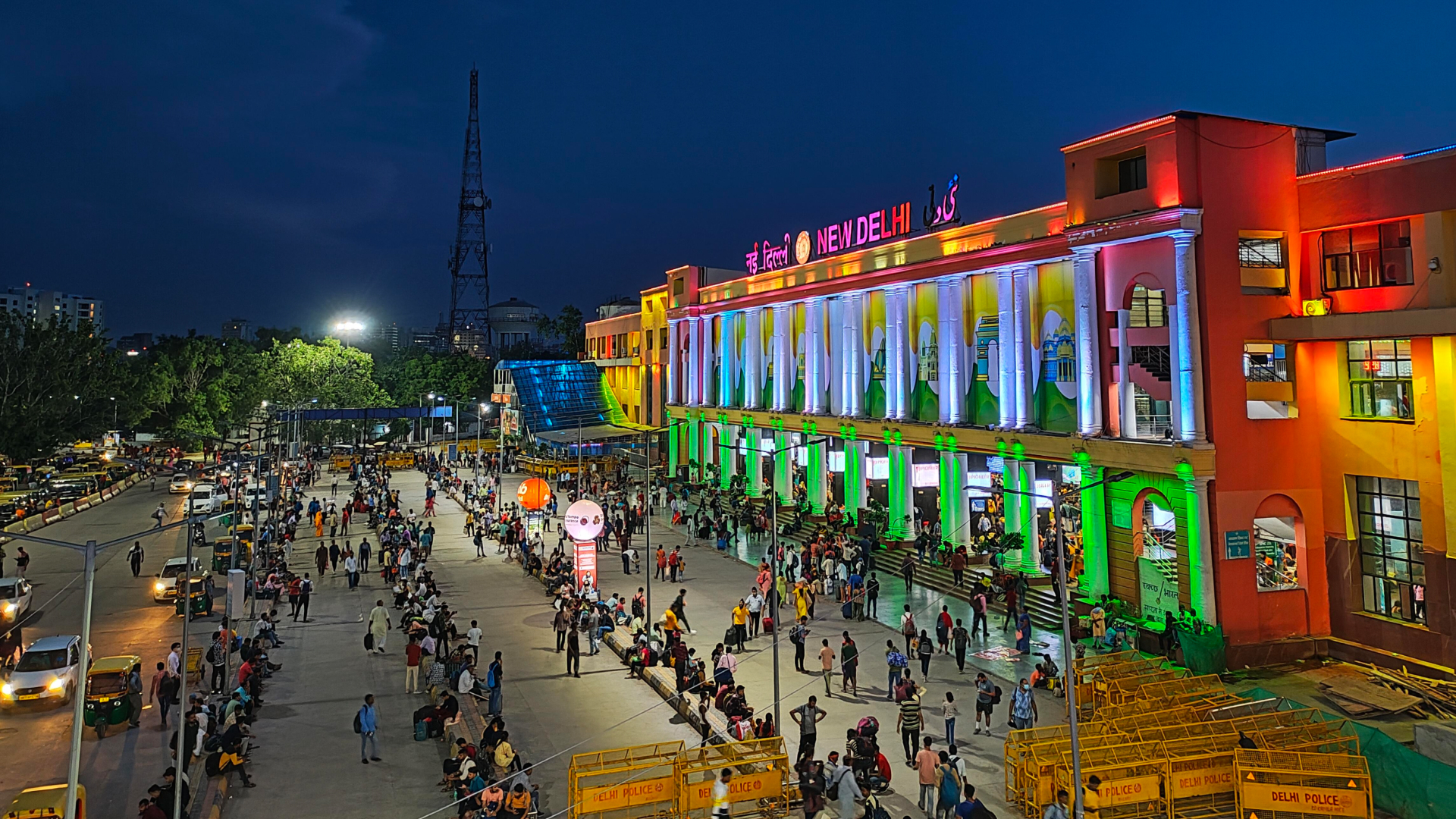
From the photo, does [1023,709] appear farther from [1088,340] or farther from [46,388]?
[46,388]

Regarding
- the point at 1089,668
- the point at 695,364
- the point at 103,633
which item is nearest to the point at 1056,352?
the point at 1089,668

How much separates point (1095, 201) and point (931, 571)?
15187 mm

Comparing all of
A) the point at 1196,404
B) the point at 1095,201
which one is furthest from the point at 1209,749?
the point at 1095,201

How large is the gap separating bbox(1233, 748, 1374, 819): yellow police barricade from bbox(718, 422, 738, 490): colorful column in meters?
43.3

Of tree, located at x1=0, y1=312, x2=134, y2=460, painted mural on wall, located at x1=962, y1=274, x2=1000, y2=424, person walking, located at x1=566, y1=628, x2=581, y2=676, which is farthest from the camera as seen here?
tree, located at x1=0, y1=312, x2=134, y2=460

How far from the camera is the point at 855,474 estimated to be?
43.9m

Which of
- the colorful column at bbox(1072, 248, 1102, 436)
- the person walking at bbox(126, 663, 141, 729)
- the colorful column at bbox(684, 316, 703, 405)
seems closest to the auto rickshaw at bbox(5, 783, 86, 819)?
the person walking at bbox(126, 663, 141, 729)

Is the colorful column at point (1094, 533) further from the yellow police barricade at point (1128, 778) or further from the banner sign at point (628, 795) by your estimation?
the banner sign at point (628, 795)

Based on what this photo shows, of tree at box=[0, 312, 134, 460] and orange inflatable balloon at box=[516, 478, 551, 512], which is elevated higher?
tree at box=[0, 312, 134, 460]

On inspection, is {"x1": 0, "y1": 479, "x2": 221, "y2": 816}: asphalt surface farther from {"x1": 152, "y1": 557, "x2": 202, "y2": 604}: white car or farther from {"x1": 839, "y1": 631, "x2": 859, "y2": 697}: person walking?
{"x1": 839, "y1": 631, "x2": 859, "y2": 697}: person walking

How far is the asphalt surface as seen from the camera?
17875mm

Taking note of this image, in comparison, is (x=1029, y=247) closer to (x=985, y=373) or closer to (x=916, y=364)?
(x=985, y=373)

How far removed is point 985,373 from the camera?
1428 inches

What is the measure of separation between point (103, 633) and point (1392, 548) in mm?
40586
